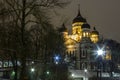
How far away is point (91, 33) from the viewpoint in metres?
123

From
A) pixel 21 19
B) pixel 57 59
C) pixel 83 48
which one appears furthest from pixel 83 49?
pixel 21 19

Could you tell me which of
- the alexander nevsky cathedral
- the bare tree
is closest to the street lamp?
the bare tree

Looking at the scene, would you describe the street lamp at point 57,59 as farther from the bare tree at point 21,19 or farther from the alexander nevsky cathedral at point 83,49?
the alexander nevsky cathedral at point 83,49

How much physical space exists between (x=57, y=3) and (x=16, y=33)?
4.05 metres

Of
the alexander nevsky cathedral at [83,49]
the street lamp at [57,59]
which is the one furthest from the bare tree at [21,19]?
the alexander nevsky cathedral at [83,49]

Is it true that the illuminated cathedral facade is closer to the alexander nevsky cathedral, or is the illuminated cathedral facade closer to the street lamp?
the alexander nevsky cathedral

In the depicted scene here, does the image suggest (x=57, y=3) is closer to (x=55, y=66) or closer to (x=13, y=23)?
(x=13, y=23)

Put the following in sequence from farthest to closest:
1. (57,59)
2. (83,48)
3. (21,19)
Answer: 1. (83,48)
2. (57,59)
3. (21,19)

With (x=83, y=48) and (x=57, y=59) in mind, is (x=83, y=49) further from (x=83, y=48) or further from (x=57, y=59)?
(x=57, y=59)

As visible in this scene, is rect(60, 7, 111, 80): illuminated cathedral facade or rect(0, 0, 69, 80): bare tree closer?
rect(0, 0, 69, 80): bare tree

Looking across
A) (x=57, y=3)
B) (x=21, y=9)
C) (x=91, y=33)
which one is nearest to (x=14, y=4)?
(x=21, y=9)

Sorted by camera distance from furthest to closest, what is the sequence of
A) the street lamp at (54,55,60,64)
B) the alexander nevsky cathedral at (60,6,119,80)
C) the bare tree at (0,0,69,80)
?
the alexander nevsky cathedral at (60,6,119,80) → the street lamp at (54,55,60,64) → the bare tree at (0,0,69,80)

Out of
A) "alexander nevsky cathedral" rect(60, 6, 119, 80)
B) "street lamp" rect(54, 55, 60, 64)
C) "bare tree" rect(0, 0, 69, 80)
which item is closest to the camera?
"bare tree" rect(0, 0, 69, 80)

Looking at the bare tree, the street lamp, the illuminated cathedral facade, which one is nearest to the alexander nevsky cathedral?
the illuminated cathedral facade
